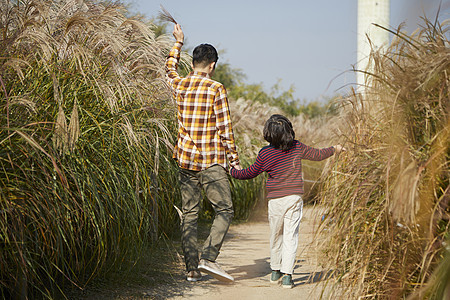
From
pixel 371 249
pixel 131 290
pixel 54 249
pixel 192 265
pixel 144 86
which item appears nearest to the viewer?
pixel 371 249

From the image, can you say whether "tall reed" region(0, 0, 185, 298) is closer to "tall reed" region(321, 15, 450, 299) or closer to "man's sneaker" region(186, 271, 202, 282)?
"man's sneaker" region(186, 271, 202, 282)

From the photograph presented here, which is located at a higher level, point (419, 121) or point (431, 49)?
point (431, 49)

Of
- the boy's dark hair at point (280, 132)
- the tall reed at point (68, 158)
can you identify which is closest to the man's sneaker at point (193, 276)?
the tall reed at point (68, 158)

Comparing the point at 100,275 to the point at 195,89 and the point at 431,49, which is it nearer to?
the point at 195,89

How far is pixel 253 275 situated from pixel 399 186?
303 centimetres

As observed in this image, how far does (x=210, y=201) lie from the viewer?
4.86 meters

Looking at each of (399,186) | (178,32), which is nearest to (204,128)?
(178,32)

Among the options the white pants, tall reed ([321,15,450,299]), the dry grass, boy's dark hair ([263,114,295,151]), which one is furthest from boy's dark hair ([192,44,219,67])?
the dry grass

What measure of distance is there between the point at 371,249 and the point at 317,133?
9618 mm

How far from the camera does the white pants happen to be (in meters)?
4.75

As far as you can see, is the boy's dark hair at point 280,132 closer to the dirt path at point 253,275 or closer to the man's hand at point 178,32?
the dirt path at point 253,275

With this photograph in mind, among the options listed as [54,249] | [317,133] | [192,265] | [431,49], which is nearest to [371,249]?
[431,49]

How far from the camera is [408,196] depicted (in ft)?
8.18

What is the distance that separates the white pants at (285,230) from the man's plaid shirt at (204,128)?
1.95 ft
